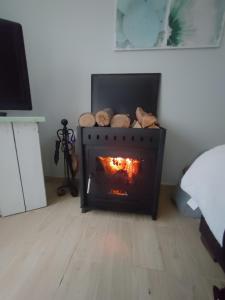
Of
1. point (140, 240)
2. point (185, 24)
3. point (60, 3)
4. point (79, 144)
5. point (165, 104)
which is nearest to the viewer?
point (140, 240)

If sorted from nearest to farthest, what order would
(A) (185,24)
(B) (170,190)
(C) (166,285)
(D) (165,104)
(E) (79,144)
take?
(C) (166,285), (E) (79,144), (A) (185,24), (D) (165,104), (B) (170,190)

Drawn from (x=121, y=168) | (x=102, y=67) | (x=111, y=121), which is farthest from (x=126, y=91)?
(x=121, y=168)

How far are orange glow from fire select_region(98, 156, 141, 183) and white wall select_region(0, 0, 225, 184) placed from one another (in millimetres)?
560

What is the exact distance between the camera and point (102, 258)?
3.08 ft

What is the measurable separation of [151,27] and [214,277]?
175cm

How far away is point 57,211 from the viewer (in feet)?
4.46

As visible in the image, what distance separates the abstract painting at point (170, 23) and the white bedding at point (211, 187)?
1037 mm

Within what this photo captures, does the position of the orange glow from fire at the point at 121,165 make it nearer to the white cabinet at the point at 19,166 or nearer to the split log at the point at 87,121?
the split log at the point at 87,121

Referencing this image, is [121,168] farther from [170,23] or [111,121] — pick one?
[170,23]

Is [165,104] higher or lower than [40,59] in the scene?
lower

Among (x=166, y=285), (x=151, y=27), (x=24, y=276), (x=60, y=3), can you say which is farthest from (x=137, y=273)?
(x=60, y=3)

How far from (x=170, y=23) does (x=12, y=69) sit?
1.30 metres

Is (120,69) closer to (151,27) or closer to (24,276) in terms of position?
(151,27)

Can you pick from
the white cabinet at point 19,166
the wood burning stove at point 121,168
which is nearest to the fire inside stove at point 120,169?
the wood burning stove at point 121,168
